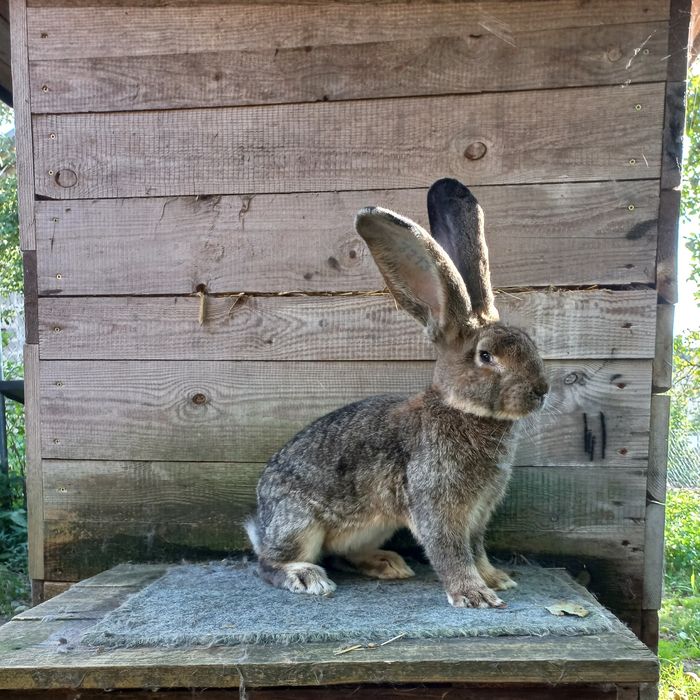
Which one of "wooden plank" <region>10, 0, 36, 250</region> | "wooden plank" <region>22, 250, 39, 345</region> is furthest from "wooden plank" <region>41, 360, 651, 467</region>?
"wooden plank" <region>10, 0, 36, 250</region>

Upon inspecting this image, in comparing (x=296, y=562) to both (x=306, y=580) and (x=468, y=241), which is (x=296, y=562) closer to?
(x=306, y=580)

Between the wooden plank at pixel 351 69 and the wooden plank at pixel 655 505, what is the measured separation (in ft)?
4.19

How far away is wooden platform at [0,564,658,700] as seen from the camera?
152 centimetres

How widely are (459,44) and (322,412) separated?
155 cm

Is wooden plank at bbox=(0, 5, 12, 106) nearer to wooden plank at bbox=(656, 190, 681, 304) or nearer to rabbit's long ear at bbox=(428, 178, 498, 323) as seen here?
rabbit's long ear at bbox=(428, 178, 498, 323)

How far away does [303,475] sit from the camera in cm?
220

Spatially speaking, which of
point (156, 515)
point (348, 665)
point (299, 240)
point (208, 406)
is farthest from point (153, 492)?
point (348, 665)

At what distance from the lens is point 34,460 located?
8.57ft

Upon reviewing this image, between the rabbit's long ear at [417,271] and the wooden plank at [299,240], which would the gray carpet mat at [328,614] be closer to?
the rabbit's long ear at [417,271]

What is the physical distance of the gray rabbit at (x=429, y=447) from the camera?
1.89m

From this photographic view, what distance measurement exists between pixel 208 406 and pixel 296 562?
30.2 inches

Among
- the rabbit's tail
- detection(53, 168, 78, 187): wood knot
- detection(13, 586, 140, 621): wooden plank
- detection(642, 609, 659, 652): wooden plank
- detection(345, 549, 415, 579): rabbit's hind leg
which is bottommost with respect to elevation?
detection(642, 609, 659, 652): wooden plank

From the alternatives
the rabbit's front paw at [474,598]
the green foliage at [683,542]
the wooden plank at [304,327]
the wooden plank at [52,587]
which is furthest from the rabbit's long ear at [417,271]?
the green foliage at [683,542]

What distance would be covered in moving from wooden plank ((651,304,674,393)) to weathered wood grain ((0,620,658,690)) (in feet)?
3.66
